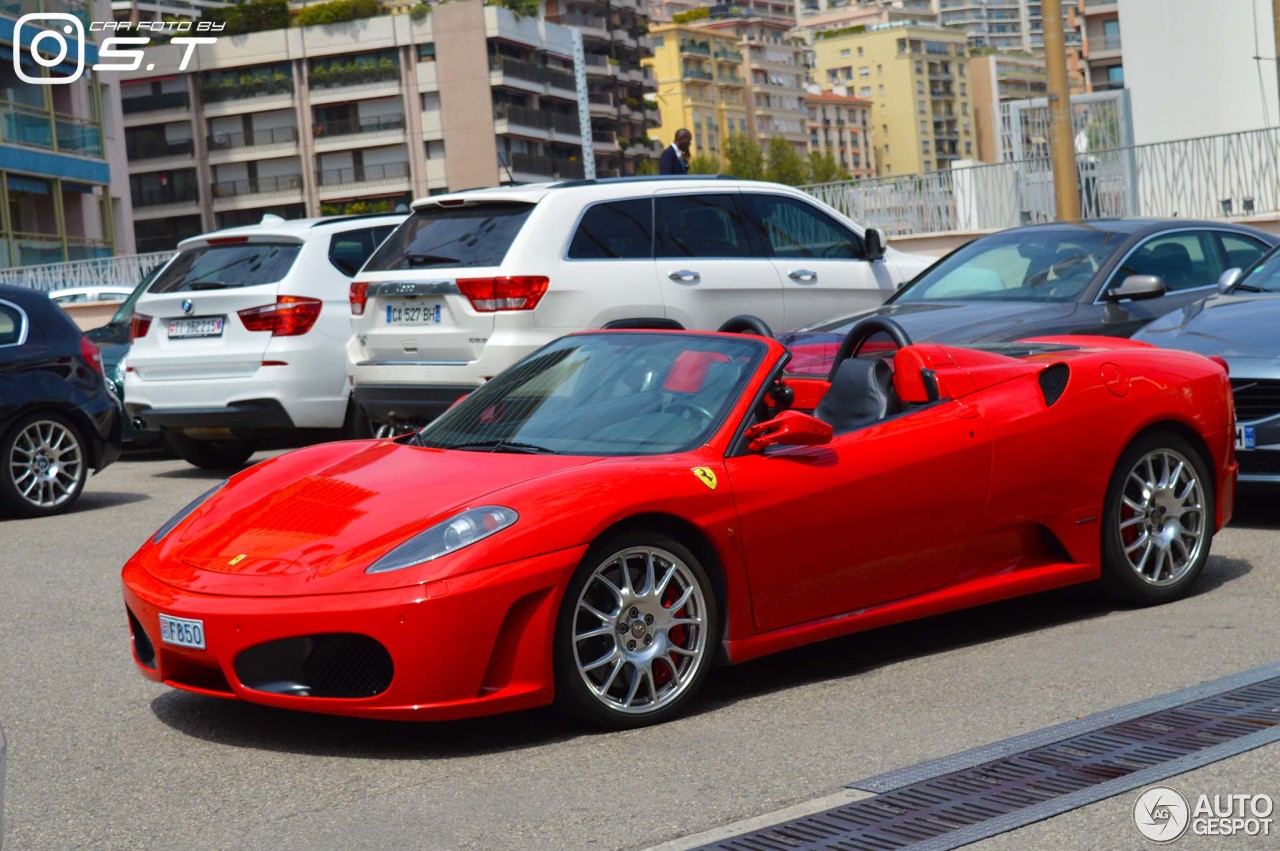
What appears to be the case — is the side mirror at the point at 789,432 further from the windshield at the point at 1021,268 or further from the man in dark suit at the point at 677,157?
the man in dark suit at the point at 677,157

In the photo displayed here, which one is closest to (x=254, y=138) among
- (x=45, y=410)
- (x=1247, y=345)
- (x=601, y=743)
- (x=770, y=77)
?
(x=770, y=77)

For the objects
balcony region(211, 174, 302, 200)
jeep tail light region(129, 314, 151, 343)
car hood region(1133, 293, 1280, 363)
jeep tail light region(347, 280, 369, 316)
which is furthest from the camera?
balcony region(211, 174, 302, 200)

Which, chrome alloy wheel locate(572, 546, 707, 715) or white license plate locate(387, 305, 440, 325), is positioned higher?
white license plate locate(387, 305, 440, 325)

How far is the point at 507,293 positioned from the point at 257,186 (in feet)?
318

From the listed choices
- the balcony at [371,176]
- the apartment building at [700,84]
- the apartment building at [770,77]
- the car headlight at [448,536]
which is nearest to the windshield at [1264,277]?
the car headlight at [448,536]

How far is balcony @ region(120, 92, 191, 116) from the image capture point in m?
104

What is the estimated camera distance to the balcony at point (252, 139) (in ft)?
338

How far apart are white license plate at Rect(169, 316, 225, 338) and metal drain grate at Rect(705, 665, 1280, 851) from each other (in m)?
8.42

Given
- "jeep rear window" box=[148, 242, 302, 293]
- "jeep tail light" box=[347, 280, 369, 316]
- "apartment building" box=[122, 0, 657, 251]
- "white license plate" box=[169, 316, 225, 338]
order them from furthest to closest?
"apartment building" box=[122, 0, 657, 251] < "jeep rear window" box=[148, 242, 302, 293] < "white license plate" box=[169, 316, 225, 338] < "jeep tail light" box=[347, 280, 369, 316]

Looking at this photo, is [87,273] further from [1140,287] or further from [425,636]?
[425,636]

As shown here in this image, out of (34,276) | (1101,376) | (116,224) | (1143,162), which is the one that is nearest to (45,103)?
(116,224)

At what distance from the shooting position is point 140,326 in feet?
42.3

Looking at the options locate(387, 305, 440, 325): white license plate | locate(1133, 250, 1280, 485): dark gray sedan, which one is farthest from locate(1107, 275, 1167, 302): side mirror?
locate(387, 305, 440, 325): white license plate

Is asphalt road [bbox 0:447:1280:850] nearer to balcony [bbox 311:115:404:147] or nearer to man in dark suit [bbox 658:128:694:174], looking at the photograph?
man in dark suit [bbox 658:128:694:174]
